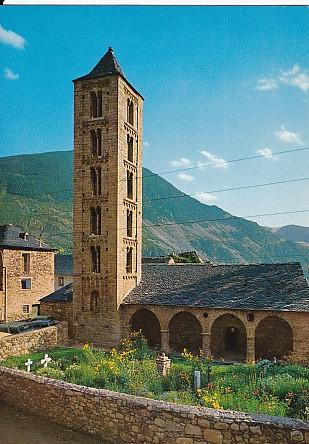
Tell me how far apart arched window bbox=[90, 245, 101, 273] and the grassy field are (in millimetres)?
2500

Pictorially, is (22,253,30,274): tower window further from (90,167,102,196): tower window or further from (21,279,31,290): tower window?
(90,167,102,196): tower window

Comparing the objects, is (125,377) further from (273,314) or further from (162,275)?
(162,275)

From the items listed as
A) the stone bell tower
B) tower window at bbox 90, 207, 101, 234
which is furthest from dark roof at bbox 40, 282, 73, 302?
tower window at bbox 90, 207, 101, 234

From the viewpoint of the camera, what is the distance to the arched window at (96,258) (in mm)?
9773

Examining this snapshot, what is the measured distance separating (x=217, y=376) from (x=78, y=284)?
4.74 m

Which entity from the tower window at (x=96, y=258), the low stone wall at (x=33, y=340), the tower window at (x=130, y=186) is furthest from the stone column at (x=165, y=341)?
the tower window at (x=130, y=186)

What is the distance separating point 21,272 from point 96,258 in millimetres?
4940

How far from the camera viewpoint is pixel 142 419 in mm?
3725

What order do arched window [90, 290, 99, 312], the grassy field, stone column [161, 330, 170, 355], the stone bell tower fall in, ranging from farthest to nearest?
arched window [90, 290, 99, 312] < the stone bell tower < stone column [161, 330, 170, 355] < the grassy field

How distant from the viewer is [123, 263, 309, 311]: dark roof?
8.21 metres

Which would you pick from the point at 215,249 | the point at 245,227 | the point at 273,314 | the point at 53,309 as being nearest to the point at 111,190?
the point at 53,309

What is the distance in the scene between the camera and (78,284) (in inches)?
390

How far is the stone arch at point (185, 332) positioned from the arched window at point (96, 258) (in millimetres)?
2124

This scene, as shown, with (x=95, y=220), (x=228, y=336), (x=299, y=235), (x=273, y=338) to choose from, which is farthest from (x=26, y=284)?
(x=299, y=235)
